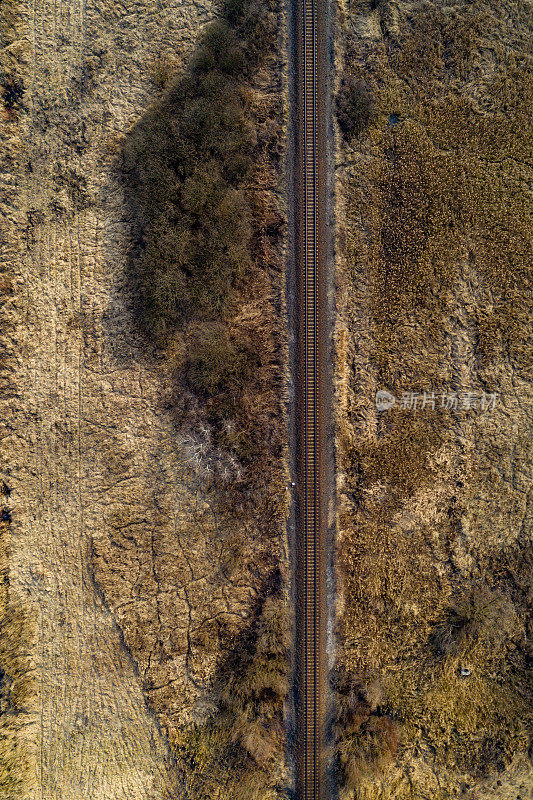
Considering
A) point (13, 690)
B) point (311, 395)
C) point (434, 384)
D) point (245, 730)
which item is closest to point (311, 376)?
point (311, 395)

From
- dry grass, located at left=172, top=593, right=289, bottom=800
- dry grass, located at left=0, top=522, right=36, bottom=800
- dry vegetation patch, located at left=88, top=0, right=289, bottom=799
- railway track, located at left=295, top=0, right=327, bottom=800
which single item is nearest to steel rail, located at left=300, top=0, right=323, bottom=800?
railway track, located at left=295, top=0, right=327, bottom=800

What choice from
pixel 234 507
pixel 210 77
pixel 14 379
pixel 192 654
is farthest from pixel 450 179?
pixel 192 654

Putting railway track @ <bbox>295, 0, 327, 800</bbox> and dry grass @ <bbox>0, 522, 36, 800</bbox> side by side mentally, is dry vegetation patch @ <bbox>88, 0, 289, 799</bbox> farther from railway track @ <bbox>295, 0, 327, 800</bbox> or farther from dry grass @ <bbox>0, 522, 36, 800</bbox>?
dry grass @ <bbox>0, 522, 36, 800</bbox>

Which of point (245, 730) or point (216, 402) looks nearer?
point (245, 730)

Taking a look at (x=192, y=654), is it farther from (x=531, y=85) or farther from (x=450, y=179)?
(x=531, y=85)

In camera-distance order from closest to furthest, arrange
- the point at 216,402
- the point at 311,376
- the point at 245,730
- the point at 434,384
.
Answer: the point at 245,730 < the point at 216,402 < the point at 311,376 < the point at 434,384

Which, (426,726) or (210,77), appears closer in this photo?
(210,77)

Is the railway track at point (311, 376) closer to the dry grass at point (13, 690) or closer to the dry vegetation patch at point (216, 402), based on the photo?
the dry vegetation patch at point (216, 402)

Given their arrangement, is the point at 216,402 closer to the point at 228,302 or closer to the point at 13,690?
the point at 228,302

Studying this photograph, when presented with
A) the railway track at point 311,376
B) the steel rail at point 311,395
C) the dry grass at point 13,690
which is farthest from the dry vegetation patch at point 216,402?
the dry grass at point 13,690
